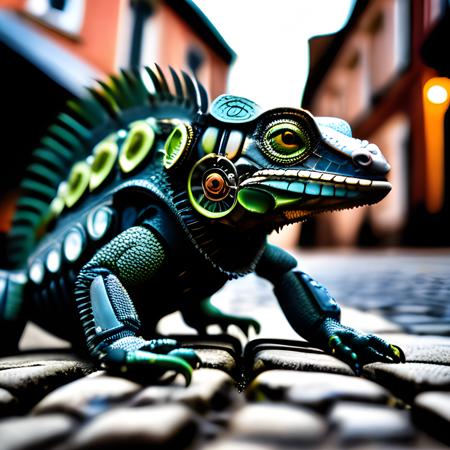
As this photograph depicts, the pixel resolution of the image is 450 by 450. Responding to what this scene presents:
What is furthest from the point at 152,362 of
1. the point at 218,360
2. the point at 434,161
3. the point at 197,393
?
the point at 434,161

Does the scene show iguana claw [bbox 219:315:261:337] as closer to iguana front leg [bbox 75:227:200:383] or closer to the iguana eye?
iguana front leg [bbox 75:227:200:383]

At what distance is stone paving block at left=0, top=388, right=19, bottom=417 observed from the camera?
1008mm

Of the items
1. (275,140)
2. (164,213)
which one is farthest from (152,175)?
(275,140)

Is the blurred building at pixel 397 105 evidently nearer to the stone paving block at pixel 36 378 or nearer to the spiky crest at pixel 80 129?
the spiky crest at pixel 80 129

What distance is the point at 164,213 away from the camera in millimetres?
1438

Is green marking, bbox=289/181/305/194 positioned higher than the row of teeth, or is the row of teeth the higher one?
the row of teeth

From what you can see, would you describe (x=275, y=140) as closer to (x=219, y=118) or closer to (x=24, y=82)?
(x=219, y=118)

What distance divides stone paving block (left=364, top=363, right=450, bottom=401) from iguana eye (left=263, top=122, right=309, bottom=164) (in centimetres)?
64

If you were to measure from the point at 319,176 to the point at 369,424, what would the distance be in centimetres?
69

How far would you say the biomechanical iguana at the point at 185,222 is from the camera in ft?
4.25

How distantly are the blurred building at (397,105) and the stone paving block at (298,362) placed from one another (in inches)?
208

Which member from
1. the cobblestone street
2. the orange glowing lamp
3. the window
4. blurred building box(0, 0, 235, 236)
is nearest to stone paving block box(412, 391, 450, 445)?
the cobblestone street

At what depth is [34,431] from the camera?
2.62ft

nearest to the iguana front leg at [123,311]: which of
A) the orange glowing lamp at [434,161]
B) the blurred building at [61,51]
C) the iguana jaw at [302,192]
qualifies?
the iguana jaw at [302,192]
